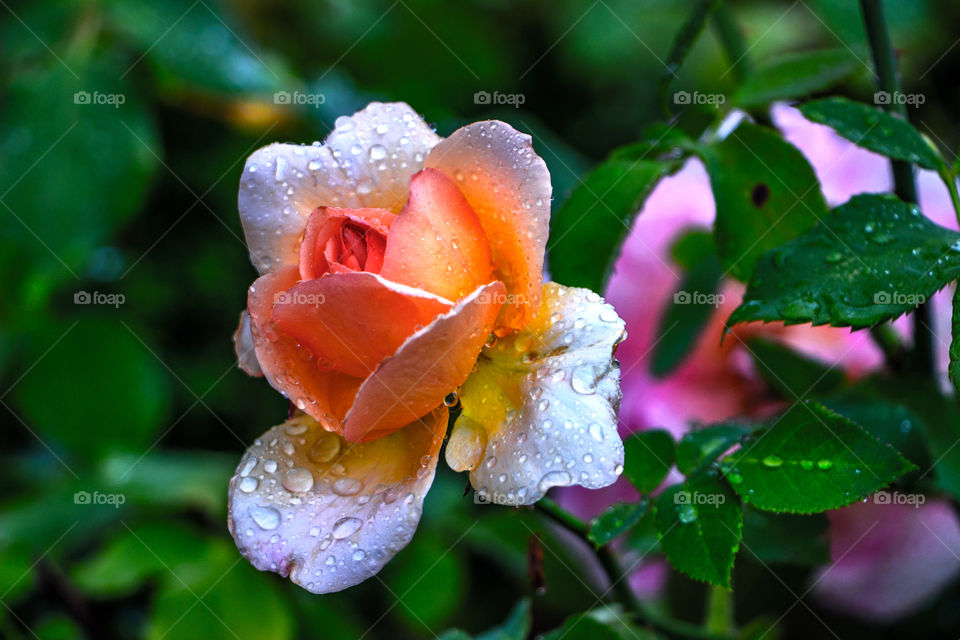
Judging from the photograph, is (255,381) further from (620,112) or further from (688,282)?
(620,112)

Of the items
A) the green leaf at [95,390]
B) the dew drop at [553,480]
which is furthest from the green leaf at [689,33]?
the green leaf at [95,390]

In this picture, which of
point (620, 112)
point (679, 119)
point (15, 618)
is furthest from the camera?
point (620, 112)

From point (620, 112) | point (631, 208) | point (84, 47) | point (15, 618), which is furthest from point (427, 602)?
point (620, 112)

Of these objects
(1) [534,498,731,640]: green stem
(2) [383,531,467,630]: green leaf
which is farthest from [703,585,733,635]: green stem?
(2) [383,531,467,630]: green leaf

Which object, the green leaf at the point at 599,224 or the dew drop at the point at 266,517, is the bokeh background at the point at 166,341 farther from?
the dew drop at the point at 266,517

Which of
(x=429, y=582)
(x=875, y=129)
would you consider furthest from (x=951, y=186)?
(x=429, y=582)

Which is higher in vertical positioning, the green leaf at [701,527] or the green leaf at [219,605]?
the green leaf at [701,527]
